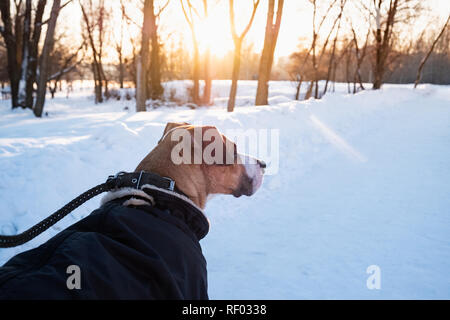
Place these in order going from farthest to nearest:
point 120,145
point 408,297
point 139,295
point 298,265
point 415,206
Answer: point 120,145 < point 415,206 < point 298,265 < point 408,297 < point 139,295

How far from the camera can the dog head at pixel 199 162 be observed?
2.04m

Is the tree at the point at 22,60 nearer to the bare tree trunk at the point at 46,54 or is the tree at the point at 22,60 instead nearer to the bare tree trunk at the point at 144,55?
the bare tree trunk at the point at 46,54

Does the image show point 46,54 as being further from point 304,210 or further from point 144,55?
point 304,210

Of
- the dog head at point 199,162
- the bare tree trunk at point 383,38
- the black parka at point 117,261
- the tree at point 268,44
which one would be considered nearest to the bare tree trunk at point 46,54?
the tree at point 268,44

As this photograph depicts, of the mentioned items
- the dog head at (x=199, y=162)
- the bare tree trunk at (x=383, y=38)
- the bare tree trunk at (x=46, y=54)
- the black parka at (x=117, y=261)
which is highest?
the bare tree trunk at (x=383, y=38)

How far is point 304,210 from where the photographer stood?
14.9 feet

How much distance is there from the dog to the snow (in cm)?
146

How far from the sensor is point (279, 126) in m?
8.66

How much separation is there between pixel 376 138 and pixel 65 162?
8550 millimetres

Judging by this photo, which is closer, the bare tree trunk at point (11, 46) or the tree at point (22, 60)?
the bare tree trunk at point (11, 46)

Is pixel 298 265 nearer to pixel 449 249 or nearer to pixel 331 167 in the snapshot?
pixel 449 249

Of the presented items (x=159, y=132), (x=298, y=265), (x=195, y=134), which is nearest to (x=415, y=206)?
(x=298, y=265)

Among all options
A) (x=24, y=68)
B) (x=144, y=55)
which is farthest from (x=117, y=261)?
(x=24, y=68)

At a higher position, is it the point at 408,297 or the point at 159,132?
the point at 159,132
